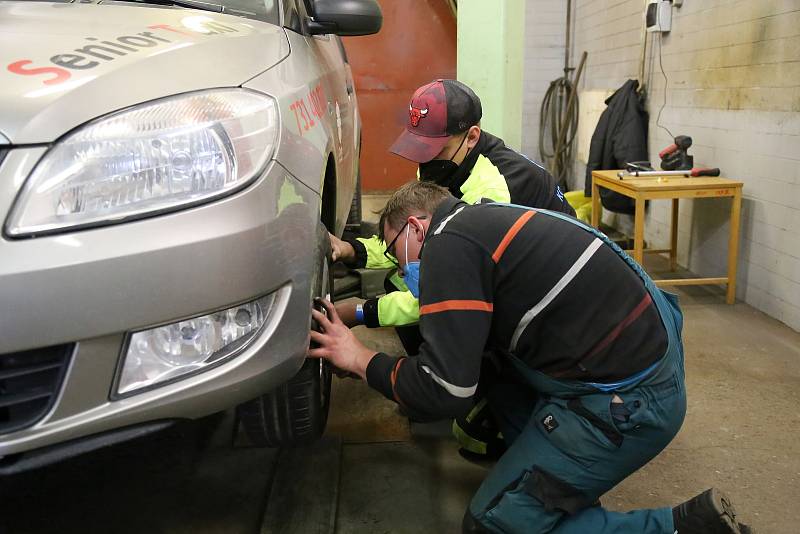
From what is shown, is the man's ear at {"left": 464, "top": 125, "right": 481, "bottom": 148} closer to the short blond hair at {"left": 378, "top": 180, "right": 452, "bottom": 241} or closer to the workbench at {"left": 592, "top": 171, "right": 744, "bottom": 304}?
the short blond hair at {"left": 378, "top": 180, "right": 452, "bottom": 241}

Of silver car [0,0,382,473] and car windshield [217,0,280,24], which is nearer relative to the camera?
silver car [0,0,382,473]

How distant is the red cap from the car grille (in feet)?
4.36

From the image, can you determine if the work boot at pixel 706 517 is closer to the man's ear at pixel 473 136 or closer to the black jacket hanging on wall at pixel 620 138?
the man's ear at pixel 473 136

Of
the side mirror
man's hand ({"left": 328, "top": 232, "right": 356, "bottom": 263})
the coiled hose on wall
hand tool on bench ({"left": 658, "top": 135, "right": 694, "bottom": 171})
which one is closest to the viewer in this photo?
the side mirror

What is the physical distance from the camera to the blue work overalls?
1.52 m

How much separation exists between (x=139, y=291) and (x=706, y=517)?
127 cm

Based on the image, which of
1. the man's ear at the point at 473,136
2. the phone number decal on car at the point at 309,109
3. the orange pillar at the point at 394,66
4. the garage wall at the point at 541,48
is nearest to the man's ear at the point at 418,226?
the phone number decal on car at the point at 309,109

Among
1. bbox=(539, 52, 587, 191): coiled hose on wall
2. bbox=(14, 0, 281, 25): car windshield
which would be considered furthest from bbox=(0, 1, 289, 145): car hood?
bbox=(539, 52, 587, 191): coiled hose on wall

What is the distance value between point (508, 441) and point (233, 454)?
2.86 ft

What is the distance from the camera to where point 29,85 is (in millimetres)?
1077

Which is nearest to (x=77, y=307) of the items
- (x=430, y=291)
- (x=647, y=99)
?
(x=430, y=291)

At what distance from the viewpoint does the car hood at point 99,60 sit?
1.06 metres

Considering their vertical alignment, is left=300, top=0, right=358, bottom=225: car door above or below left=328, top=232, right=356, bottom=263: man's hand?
above

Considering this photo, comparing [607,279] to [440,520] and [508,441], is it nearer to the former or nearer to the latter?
[508,441]
